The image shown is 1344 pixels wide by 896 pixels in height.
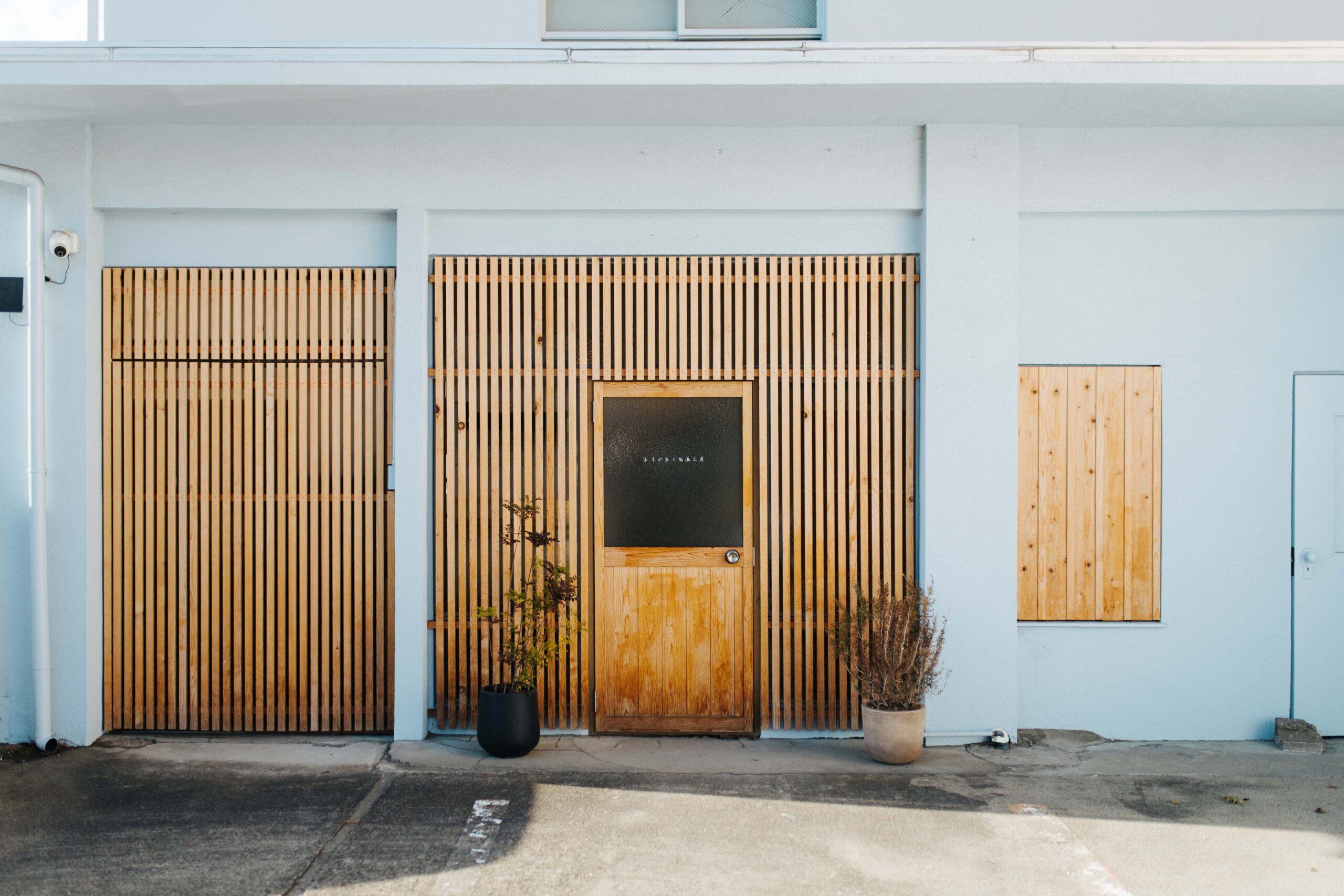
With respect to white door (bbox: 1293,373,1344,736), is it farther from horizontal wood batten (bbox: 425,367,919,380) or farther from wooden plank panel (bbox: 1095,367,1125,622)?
horizontal wood batten (bbox: 425,367,919,380)

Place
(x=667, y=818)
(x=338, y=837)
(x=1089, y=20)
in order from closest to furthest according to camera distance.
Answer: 1. (x=338, y=837)
2. (x=667, y=818)
3. (x=1089, y=20)

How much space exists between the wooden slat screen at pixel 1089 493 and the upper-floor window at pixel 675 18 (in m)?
2.59

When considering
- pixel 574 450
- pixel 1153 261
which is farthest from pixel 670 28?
pixel 1153 261

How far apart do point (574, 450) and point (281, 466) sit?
182cm

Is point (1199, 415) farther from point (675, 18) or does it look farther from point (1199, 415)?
point (675, 18)

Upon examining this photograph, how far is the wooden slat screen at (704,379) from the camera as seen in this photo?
5961 mm

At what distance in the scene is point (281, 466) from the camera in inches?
237

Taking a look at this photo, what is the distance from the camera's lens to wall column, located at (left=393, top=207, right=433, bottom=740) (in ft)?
19.1

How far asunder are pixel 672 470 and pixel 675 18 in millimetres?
2769

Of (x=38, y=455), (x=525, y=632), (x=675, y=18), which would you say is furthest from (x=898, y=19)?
(x=38, y=455)

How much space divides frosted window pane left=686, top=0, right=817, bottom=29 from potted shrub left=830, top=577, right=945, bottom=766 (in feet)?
11.4

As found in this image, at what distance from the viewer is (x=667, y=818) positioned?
470cm

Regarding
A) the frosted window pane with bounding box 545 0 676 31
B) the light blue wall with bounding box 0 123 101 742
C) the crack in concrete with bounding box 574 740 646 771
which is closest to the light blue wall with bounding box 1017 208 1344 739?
the crack in concrete with bounding box 574 740 646 771

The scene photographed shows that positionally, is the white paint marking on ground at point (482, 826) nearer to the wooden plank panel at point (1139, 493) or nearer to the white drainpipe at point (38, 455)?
the white drainpipe at point (38, 455)
